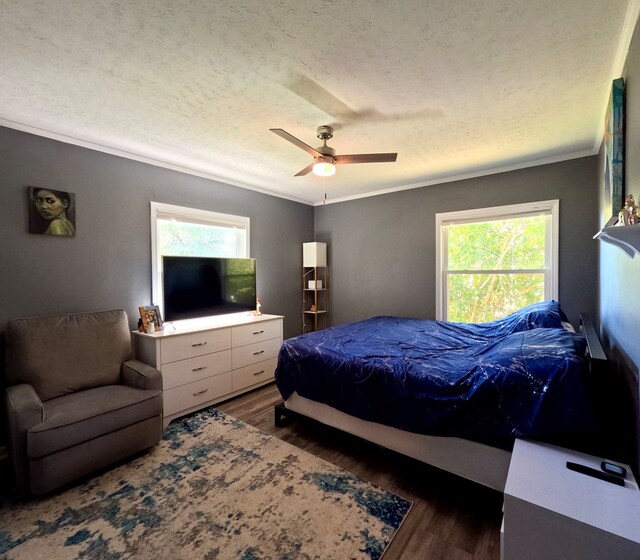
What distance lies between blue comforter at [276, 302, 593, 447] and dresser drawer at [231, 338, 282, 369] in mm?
852

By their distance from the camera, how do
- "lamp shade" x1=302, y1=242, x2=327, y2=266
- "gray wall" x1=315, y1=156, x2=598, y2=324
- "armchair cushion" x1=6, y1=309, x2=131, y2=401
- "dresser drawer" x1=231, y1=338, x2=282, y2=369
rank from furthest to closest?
1. "lamp shade" x1=302, y1=242, x2=327, y2=266
2. "dresser drawer" x1=231, y1=338, x2=282, y2=369
3. "gray wall" x1=315, y1=156, x2=598, y2=324
4. "armchair cushion" x1=6, y1=309, x2=131, y2=401

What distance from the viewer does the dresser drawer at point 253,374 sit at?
3.32m

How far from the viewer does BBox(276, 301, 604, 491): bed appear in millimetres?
1494

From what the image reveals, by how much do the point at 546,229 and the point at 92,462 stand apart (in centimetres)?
450

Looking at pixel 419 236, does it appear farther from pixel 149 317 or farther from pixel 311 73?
pixel 149 317

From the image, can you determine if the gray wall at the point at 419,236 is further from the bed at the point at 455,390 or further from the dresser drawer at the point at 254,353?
the dresser drawer at the point at 254,353

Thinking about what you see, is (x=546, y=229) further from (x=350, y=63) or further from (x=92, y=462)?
(x=92, y=462)

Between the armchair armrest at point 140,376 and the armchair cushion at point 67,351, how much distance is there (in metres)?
0.10

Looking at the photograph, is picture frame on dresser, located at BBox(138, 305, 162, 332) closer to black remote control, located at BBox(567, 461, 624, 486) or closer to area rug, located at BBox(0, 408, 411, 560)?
area rug, located at BBox(0, 408, 411, 560)

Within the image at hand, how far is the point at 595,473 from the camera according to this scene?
1229mm

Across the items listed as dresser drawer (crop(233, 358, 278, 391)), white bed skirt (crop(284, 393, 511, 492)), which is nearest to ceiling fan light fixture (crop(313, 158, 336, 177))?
white bed skirt (crop(284, 393, 511, 492))

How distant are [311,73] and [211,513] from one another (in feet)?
8.60

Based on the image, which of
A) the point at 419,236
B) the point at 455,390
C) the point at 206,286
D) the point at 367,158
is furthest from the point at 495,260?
the point at 206,286

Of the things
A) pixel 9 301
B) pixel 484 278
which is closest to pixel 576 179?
pixel 484 278
